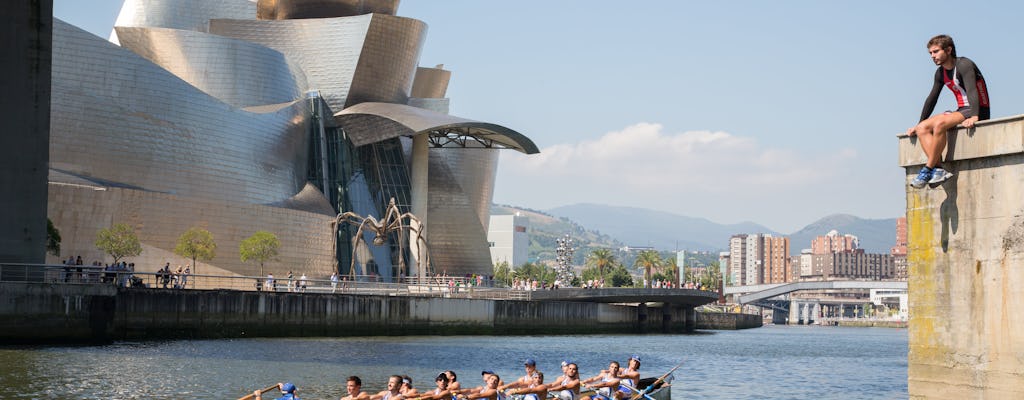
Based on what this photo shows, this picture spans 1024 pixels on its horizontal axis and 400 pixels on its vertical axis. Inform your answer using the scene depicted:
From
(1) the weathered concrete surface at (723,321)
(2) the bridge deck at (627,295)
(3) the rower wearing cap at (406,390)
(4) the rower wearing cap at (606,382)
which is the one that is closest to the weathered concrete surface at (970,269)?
(3) the rower wearing cap at (406,390)

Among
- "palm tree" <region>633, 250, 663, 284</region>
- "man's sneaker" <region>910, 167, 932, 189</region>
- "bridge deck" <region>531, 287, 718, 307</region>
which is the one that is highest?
"palm tree" <region>633, 250, 663, 284</region>

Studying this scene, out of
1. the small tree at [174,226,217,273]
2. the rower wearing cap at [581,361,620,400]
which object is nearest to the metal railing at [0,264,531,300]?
the small tree at [174,226,217,273]

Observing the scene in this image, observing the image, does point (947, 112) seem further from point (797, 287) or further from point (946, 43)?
point (797, 287)

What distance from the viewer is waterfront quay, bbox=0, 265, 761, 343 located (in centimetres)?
3503

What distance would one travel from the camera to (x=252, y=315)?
45625mm

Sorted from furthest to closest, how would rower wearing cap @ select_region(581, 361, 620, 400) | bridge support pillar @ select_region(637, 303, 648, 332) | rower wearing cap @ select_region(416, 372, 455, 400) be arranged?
bridge support pillar @ select_region(637, 303, 648, 332), rower wearing cap @ select_region(581, 361, 620, 400), rower wearing cap @ select_region(416, 372, 455, 400)

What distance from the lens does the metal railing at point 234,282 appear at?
3575 centimetres

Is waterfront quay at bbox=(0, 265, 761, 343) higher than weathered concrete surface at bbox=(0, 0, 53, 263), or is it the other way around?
weathered concrete surface at bbox=(0, 0, 53, 263)

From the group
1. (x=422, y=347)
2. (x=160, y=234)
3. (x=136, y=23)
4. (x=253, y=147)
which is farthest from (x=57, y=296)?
(x=136, y=23)

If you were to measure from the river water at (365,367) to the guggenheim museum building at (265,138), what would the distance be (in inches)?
748

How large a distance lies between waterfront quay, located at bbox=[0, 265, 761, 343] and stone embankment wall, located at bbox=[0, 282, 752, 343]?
0.12ft

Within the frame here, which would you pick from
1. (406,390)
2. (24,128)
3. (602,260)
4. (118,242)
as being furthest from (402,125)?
(602,260)

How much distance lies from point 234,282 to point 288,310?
778 inches

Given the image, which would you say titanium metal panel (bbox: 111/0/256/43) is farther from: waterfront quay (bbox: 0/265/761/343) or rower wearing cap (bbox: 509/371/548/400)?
rower wearing cap (bbox: 509/371/548/400)
